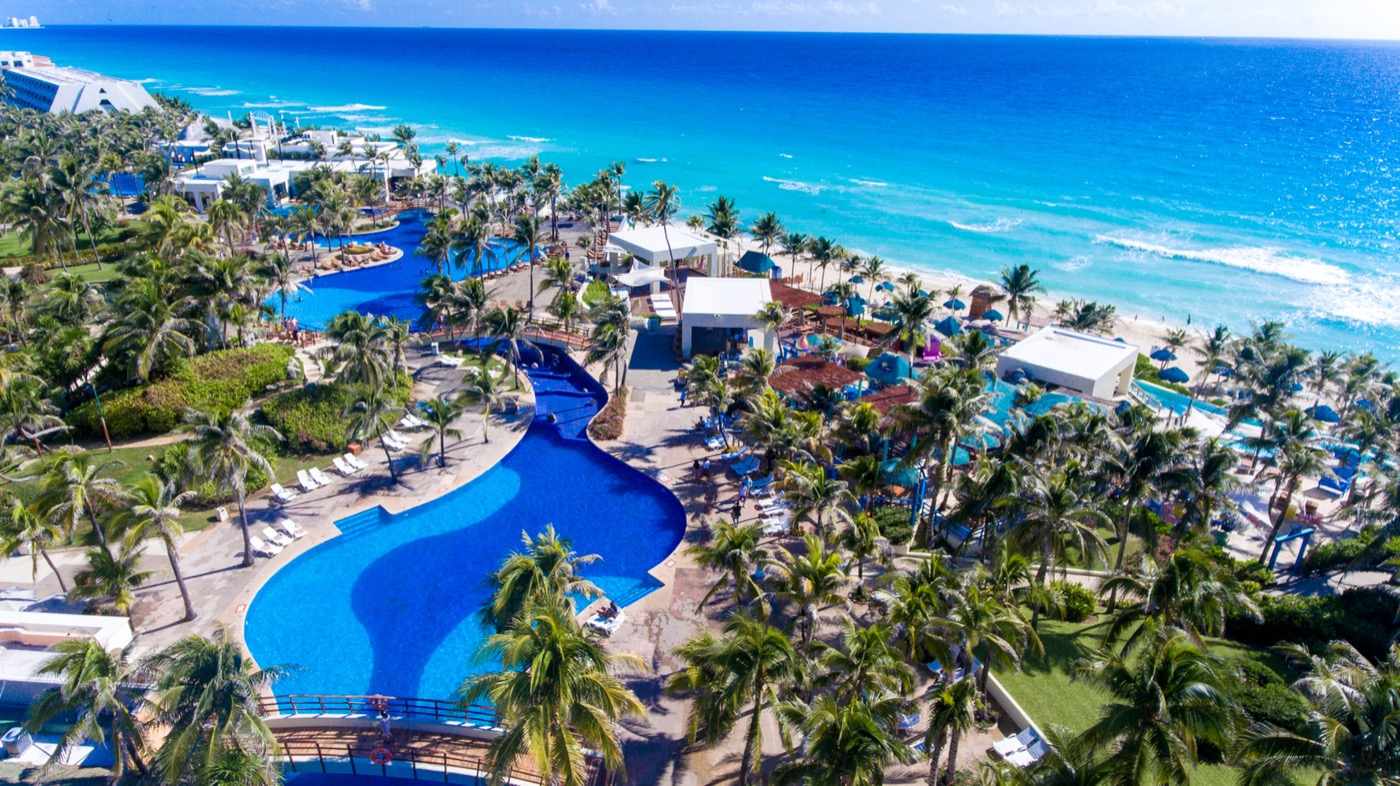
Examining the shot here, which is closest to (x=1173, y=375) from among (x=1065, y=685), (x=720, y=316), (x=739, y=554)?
(x=720, y=316)

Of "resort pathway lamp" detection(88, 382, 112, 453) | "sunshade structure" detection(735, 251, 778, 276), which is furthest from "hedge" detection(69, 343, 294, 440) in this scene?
"sunshade structure" detection(735, 251, 778, 276)

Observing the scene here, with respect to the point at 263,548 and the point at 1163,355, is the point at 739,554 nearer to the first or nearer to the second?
the point at 263,548

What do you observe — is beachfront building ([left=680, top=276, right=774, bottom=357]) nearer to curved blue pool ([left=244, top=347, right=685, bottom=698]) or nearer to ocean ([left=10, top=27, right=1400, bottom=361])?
curved blue pool ([left=244, top=347, right=685, bottom=698])

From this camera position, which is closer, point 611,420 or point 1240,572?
point 1240,572

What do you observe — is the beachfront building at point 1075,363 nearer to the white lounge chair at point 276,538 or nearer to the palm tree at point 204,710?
the white lounge chair at point 276,538

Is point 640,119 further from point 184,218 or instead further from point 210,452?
point 210,452

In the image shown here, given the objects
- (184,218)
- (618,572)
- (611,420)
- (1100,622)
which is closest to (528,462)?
(611,420)
